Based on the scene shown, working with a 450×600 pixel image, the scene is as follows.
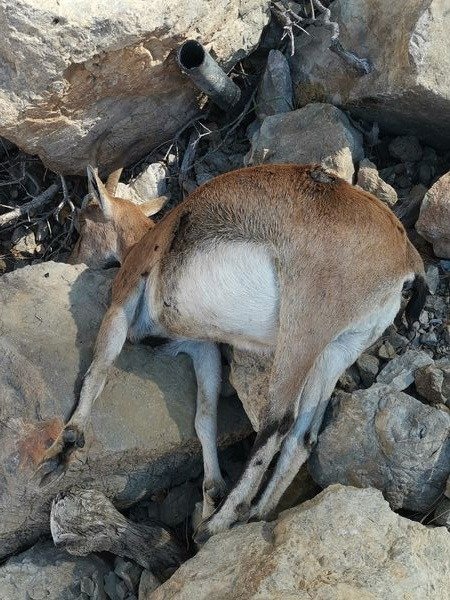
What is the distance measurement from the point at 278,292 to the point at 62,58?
1.74 metres

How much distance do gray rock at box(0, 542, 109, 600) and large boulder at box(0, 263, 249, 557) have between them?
168 millimetres

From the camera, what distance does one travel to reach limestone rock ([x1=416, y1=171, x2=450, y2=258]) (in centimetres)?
355

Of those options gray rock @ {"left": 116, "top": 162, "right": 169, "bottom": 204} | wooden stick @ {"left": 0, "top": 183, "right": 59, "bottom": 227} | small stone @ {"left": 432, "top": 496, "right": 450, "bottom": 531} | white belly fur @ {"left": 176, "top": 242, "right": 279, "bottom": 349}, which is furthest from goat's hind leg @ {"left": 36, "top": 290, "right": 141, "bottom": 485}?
small stone @ {"left": 432, "top": 496, "right": 450, "bottom": 531}

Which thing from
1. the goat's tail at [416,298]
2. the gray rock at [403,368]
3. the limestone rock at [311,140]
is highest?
the limestone rock at [311,140]

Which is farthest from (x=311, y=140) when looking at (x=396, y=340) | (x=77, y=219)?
(x=77, y=219)

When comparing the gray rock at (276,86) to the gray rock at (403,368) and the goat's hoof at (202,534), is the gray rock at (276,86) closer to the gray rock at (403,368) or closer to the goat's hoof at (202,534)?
the gray rock at (403,368)

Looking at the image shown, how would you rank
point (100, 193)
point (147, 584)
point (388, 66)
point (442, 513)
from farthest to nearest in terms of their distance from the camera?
point (100, 193)
point (388, 66)
point (147, 584)
point (442, 513)

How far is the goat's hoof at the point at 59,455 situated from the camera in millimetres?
3266

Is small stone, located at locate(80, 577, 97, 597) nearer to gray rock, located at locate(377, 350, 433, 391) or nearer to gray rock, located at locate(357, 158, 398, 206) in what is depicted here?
gray rock, located at locate(377, 350, 433, 391)

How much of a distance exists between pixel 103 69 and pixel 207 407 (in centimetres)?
197

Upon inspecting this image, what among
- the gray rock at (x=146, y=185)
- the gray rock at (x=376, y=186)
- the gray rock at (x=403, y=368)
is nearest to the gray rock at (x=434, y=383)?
the gray rock at (x=403, y=368)

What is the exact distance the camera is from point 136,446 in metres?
3.35

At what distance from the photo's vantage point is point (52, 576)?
321 cm

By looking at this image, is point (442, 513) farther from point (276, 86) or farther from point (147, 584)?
point (276, 86)
